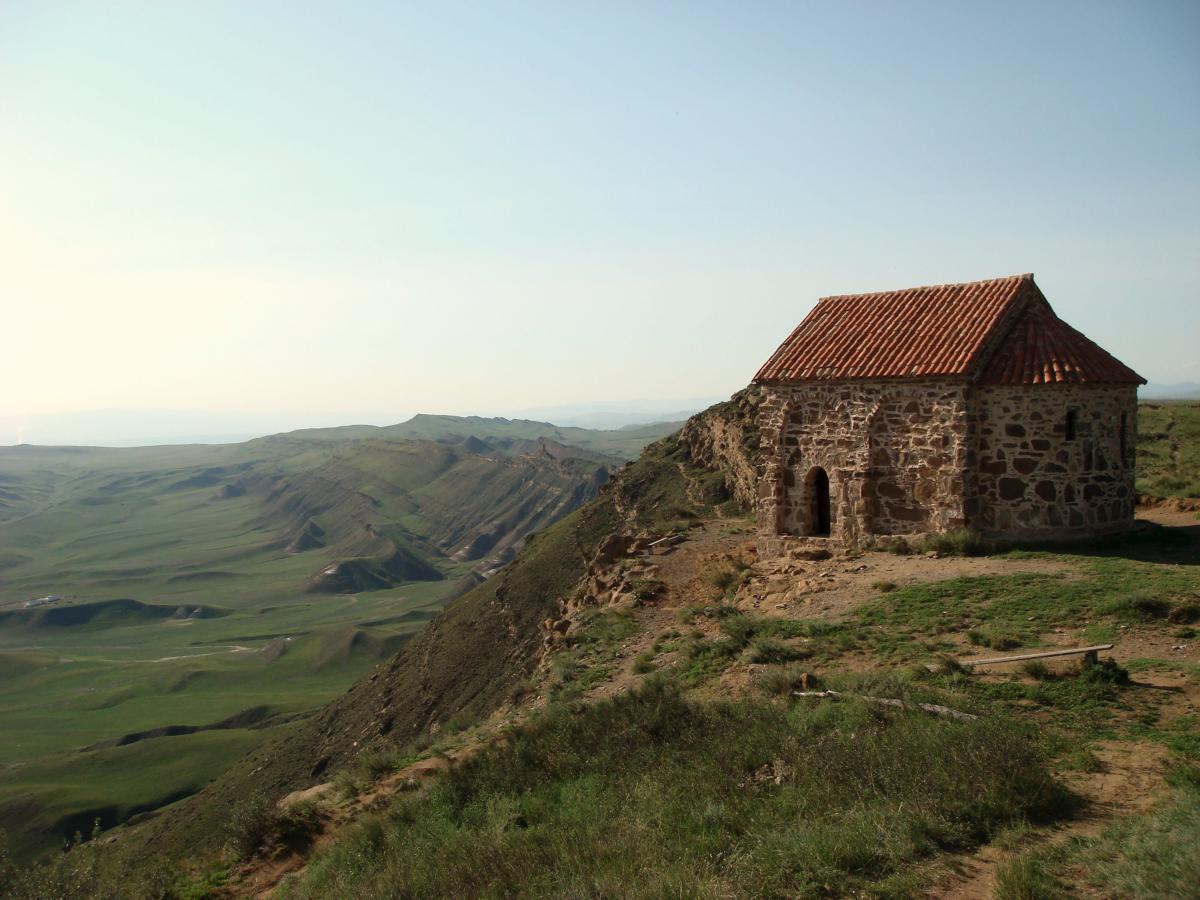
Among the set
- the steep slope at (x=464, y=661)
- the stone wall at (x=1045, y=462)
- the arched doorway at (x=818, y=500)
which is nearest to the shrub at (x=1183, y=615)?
the stone wall at (x=1045, y=462)

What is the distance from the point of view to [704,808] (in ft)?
25.4

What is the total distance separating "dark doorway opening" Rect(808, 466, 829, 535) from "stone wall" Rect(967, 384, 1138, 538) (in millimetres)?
3167

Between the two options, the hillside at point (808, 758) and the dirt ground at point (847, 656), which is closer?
the hillside at point (808, 758)

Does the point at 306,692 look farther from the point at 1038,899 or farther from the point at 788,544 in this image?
the point at 1038,899

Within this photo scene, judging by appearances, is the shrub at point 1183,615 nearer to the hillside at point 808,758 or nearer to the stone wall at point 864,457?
the hillside at point 808,758

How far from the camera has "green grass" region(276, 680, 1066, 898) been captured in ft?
21.2

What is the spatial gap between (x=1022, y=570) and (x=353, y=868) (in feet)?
36.8

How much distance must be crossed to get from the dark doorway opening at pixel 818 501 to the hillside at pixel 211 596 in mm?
27550

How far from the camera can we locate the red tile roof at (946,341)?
648 inches

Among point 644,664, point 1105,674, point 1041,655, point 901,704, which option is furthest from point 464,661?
point 1105,674

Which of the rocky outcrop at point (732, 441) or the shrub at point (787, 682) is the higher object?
the rocky outcrop at point (732, 441)

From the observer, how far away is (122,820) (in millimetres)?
31250

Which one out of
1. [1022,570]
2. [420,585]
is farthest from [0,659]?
[1022,570]

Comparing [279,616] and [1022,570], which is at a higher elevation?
[1022,570]
